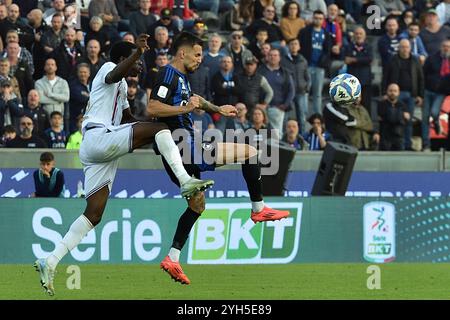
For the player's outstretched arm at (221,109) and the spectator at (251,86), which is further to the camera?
the spectator at (251,86)

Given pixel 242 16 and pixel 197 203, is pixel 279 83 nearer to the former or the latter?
pixel 242 16

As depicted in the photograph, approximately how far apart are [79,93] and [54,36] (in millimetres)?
1295

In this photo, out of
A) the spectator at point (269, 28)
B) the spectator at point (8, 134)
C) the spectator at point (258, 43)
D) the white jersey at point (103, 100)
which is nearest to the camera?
the white jersey at point (103, 100)

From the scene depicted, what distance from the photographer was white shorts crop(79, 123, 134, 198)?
1341 centimetres

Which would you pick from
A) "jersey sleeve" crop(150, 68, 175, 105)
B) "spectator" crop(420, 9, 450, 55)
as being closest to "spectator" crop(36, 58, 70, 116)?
"spectator" crop(420, 9, 450, 55)

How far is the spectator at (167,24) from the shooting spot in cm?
2345

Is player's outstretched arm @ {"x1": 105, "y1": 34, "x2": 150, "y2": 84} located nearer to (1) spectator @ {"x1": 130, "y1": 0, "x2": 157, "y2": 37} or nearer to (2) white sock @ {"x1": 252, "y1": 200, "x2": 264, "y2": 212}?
(2) white sock @ {"x1": 252, "y1": 200, "x2": 264, "y2": 212}

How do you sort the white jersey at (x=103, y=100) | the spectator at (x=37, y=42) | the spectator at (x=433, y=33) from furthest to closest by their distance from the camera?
the spectator at (x=433, y=33)
the spectator at (x=37, y=42)
the white jersey at (x=103, y=100)

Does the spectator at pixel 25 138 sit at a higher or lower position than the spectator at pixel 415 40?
lower

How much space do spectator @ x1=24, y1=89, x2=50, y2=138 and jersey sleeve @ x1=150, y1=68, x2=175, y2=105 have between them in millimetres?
8352

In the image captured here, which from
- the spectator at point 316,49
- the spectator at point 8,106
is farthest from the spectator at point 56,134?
the spectator at point 316,49

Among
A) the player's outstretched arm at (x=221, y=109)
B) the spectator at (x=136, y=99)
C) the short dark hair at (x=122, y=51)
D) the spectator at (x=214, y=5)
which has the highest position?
the short dark hair at (x=122, y=51)

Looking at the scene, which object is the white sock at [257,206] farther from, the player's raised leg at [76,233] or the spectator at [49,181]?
the spectator at [49,181]

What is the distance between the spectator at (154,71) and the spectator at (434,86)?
5.56 metres
